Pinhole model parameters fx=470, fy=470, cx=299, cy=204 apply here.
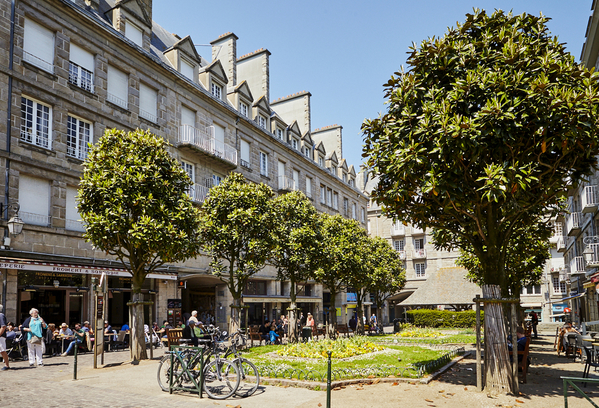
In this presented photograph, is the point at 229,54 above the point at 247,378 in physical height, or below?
above

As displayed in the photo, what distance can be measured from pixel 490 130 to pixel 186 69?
21.5m

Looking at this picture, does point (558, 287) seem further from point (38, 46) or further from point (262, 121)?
point (38, 46)

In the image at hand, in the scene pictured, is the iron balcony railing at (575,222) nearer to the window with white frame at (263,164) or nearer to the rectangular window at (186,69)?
the window with white frame at (263,164)

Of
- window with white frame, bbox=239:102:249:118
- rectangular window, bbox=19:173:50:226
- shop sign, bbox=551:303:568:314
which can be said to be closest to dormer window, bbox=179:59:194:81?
window with white frame, bbox=239:102:249:118

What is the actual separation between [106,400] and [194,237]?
7.62 metres

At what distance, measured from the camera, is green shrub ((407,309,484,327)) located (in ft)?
109

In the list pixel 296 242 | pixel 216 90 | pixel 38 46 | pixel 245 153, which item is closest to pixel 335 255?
pixel 296 242

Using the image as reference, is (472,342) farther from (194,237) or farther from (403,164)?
(403,164)

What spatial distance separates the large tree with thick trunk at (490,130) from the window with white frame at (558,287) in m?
47.4

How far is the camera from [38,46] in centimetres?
1794

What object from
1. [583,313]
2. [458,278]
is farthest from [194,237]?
[583,313]

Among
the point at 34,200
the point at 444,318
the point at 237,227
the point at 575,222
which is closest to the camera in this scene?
the point at 34,200

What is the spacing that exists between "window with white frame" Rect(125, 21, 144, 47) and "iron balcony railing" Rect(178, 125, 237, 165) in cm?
466

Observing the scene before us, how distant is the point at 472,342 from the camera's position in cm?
2134
